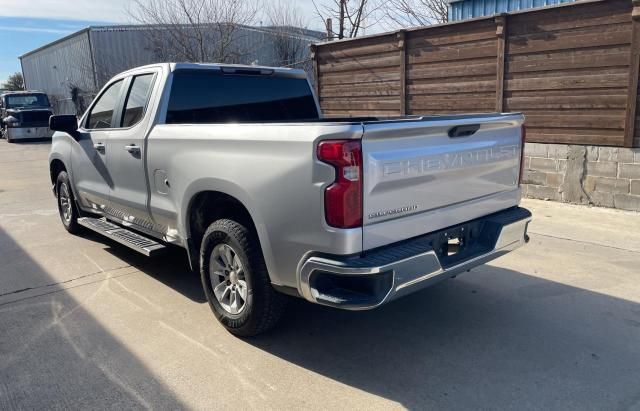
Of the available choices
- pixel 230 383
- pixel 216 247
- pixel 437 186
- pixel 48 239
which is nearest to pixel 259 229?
pixel 216 247

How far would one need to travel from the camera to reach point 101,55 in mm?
26750

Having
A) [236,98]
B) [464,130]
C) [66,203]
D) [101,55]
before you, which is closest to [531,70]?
[236,98]

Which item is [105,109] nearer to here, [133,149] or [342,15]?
[133,149]

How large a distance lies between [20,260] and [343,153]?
464cm

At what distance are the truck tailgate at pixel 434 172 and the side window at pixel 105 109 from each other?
338cm

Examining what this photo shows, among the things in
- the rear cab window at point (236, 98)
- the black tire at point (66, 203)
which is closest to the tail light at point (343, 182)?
the rear cab window at point (236, 98)

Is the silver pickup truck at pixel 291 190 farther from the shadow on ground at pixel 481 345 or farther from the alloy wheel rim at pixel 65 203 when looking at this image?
the alloy wheel rim at pixel 65 203

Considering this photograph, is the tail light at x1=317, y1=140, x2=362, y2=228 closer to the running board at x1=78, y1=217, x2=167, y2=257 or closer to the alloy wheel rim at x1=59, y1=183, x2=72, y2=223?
the running board at x1=78, y1=217, x2=167, y2=257

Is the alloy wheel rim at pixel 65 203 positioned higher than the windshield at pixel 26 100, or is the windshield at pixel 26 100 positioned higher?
the windshield at pixel 26 100

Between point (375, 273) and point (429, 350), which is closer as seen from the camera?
point (375, 273)

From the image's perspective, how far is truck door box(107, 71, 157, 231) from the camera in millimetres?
4516

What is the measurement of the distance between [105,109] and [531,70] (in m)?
5.97

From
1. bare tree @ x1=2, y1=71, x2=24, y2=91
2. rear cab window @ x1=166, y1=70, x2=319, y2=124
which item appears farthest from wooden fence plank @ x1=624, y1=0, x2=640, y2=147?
bare tree @ x1=2, y1=71, x2=24, y2=91

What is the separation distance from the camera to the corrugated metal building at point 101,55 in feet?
66.4
